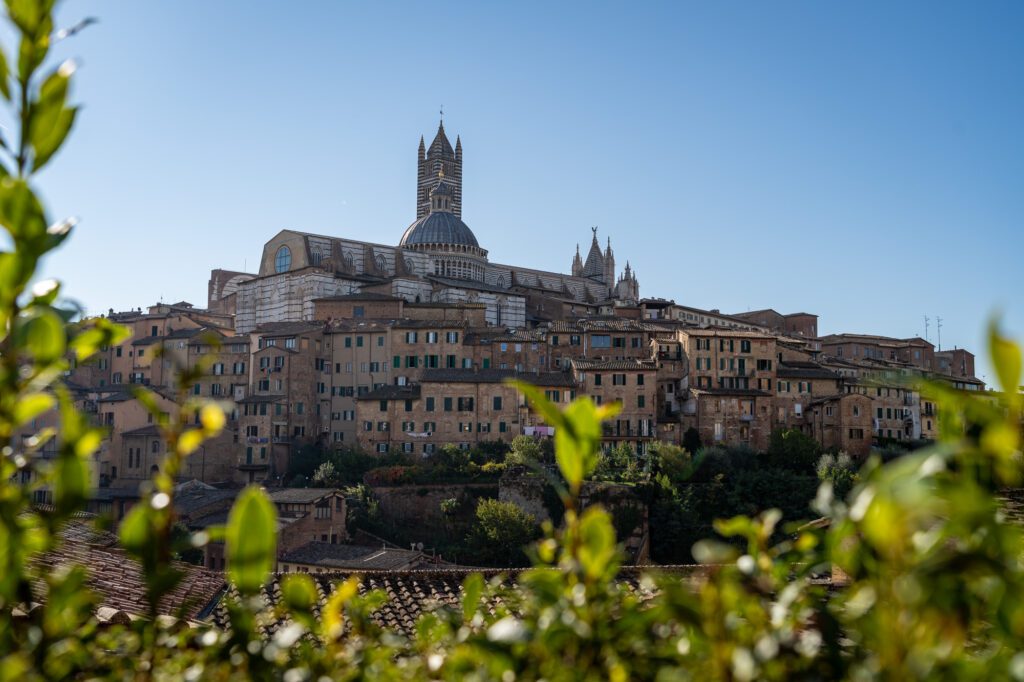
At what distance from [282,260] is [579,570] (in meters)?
70.3

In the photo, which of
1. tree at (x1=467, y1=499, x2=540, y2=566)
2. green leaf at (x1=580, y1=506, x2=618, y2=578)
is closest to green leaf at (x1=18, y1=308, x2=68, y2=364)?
green leaf at (x1=580, y1=506, x2=618, y2=578)

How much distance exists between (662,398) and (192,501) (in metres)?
24.6

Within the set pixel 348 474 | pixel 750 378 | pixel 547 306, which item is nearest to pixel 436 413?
pixel 348 474

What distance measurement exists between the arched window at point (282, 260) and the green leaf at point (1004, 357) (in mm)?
70053

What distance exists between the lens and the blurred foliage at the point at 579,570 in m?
1.81

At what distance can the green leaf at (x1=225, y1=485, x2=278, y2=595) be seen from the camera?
6.49 ft

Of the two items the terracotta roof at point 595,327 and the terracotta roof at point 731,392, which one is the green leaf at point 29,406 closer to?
the terracotta roof at point 731,392

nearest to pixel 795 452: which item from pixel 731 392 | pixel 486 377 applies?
pixel 731 392

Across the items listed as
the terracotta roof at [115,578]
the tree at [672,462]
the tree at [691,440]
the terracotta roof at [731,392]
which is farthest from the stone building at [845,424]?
the terracotta roof at [115,578]

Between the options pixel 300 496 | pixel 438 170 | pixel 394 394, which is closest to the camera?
pixel 300 496

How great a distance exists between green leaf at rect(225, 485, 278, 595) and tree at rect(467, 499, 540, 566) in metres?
37.4

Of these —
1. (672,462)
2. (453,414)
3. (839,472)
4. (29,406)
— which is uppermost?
(453,414)

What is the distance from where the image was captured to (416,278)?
69688 mm

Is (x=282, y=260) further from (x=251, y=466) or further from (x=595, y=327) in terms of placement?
(x=595, y=327)
